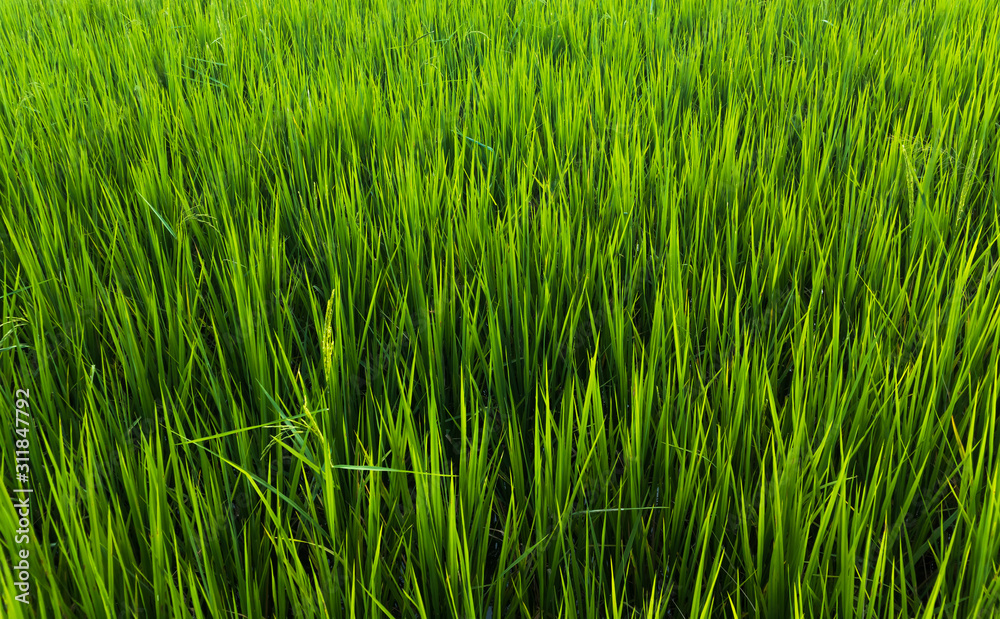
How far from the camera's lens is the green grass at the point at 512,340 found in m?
0.62

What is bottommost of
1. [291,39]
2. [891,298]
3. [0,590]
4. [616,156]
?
[0,590]

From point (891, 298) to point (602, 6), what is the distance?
1997 millimetres

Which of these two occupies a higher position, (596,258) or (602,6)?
(602,6)

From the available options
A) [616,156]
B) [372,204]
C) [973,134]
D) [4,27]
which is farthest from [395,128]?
[4,27]

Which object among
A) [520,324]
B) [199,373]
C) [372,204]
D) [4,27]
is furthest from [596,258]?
[4,27]

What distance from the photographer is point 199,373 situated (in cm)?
92

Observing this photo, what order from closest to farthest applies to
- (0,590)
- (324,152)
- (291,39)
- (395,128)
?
(0,590) < (324,152) < (395,128) < (291,39)

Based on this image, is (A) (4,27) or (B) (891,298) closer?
(B) (891,298)

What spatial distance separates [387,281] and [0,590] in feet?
2.04

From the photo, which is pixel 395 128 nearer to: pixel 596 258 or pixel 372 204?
pixel 372 204

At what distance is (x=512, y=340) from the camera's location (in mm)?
983

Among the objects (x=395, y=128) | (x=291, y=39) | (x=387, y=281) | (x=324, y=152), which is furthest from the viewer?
(x=291, y=39)

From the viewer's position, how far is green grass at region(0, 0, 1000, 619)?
623 millimetres

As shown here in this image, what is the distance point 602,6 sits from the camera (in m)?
2.51
